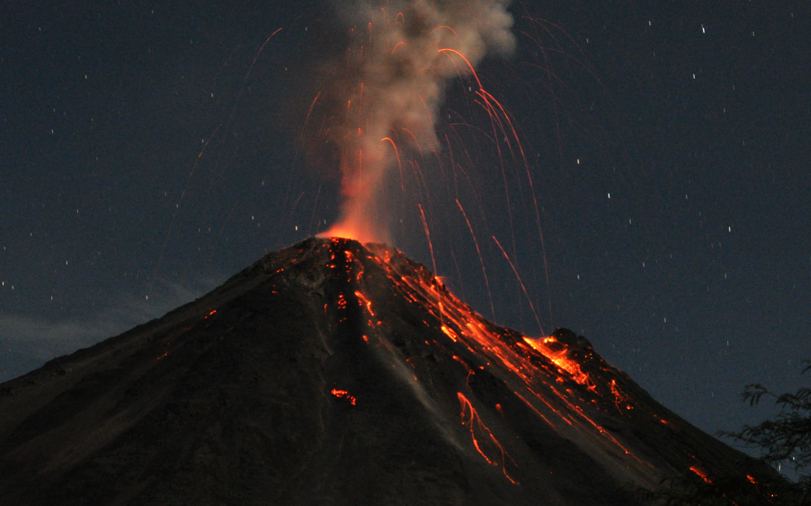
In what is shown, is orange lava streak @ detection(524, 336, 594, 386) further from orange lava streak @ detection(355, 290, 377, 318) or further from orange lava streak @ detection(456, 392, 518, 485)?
orange lava streak @ detection(456, 392, 518, 485)

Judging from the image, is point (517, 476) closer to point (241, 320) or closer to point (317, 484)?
point (317, 484)

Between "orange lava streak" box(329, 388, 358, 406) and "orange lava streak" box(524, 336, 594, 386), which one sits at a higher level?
"orange lava streak" box(524, 336, 594, 386)

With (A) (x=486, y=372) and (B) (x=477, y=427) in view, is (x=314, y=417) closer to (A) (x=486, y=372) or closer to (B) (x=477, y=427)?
(B) (x=477, y=427)

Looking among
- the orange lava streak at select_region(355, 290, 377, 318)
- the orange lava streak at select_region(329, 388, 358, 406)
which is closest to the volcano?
the orange lava streak at select_region(329, 388, 358, 406)

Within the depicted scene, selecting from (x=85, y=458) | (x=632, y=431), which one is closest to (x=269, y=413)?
(x=85, y=458)

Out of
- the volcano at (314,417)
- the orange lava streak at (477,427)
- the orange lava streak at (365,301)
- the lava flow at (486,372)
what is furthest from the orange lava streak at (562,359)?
the orange lava streak at (477,427)

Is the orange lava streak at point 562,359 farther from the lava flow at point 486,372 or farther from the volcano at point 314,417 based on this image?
the volcano at point 314,417
